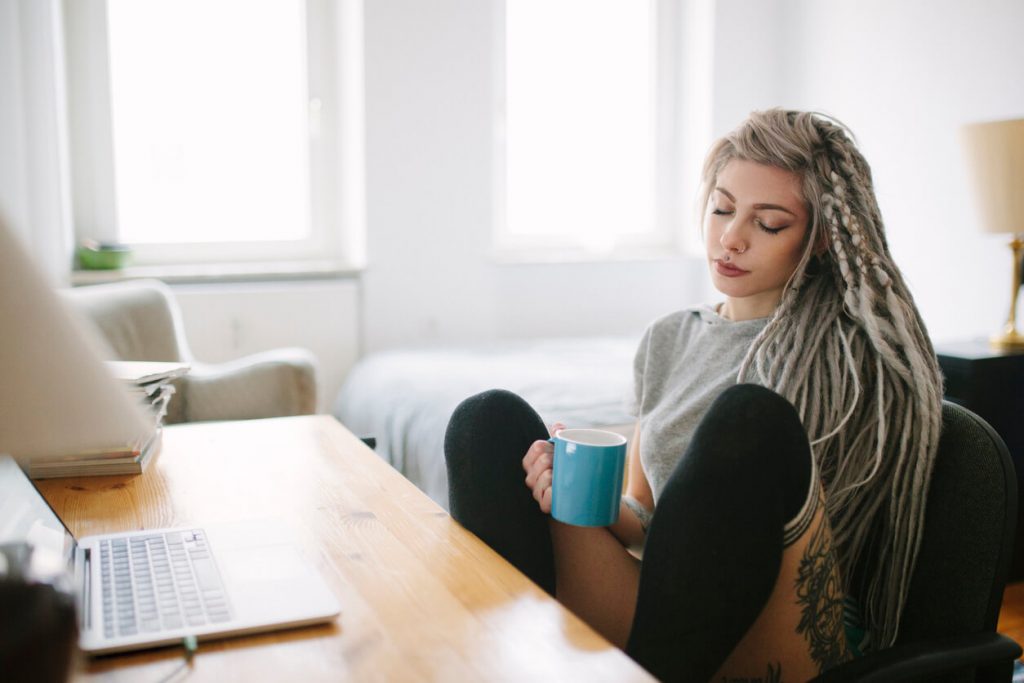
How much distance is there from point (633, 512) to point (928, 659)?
1.49ft

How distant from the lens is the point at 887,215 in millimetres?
3447

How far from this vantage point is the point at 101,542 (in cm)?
93

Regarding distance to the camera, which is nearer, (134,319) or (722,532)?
(722,532)

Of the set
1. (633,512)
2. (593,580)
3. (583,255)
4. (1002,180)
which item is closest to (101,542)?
(593,580)

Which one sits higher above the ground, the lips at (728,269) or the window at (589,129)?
the window at (589,129)

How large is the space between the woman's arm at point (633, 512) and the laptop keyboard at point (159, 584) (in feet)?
1.72

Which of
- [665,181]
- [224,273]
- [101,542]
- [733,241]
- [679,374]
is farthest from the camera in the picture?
[665,181]

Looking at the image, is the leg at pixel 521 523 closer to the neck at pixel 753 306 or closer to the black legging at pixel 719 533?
the black legging at pixel 719 533

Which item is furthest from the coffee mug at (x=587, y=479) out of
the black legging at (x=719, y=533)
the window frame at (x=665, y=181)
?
the window frame at (x=665, y=181)

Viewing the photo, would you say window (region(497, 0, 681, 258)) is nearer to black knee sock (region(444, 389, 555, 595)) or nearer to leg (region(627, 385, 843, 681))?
black knee sock (region(444, 389, 555, 595))

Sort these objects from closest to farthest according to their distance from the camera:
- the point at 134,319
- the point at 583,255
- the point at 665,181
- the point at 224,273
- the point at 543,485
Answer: the point at 543,485, the point at 134,319, the point at 224,273, the point at 583,255, the point at 665,181

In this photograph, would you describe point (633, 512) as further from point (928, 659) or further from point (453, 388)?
point (453, 388)

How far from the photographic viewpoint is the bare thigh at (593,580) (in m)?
1.15

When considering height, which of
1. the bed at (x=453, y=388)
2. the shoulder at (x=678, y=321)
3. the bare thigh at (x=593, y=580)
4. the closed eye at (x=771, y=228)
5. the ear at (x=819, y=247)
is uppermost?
the closed eye at (x=771, y=228)
